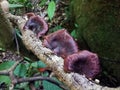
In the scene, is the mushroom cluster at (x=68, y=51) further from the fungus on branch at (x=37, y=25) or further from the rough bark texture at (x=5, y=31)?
the rough bark texture at (x=5, y=31)

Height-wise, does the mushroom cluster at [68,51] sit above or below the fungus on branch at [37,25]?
below

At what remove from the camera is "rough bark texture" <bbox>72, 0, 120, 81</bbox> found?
7.38 ft

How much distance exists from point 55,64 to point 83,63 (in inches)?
7.4

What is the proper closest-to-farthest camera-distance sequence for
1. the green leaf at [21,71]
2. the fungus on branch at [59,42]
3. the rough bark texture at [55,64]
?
the rough bark texture at [55,64] → the fungus on branch at [59,42] → the green leaf at [21,71]

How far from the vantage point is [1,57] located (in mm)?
3537

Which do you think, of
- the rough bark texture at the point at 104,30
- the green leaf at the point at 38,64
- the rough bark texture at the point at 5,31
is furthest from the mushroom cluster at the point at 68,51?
the rough bark texture at the point at 104,30

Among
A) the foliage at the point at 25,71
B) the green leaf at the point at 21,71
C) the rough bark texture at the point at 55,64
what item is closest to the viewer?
the rough bark texture at the point at 55,64

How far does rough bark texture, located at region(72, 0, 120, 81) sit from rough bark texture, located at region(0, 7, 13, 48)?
649 mm

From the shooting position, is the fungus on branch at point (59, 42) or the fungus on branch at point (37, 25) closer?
the fungus on branch at point (59, 42)

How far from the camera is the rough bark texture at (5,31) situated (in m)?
2.11

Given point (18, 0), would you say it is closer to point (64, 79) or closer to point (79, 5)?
point (79, 5)

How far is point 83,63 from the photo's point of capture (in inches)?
62.9

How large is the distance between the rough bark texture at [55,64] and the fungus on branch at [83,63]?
48 mm

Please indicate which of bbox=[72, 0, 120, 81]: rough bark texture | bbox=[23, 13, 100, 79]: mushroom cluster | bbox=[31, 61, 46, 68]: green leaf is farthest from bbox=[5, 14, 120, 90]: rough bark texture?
bbox=[72, 0, 120, 81]: rough bark texture
